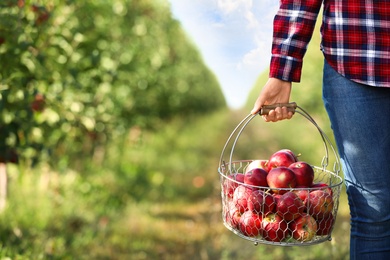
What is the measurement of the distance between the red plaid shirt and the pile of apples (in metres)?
0.27

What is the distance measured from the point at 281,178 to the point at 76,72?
1.51m

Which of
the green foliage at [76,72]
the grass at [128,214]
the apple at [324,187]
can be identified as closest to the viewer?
the apple at [324,187]

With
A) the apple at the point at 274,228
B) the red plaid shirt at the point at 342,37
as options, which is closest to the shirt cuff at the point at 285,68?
the red plaid shirt at the point at 342,37

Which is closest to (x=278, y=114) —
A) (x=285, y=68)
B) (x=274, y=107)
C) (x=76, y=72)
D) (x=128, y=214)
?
(x=274, y=107)

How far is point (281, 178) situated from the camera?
158cm

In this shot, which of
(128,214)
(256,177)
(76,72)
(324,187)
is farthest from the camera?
(128,214)

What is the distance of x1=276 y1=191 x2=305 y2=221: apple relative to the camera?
154 centimetres

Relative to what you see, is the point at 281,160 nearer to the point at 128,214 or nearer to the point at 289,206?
the point at 289,206

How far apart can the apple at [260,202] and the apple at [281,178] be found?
0.11 feet

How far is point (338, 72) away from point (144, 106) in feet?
13.2

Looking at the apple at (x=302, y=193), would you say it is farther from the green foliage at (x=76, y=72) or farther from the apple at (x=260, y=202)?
the green foliage at (x=76, y=72)

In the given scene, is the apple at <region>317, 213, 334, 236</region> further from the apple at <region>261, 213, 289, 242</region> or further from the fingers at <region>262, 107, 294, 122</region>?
the fingers at <region>262, 107, 294, 122</region>

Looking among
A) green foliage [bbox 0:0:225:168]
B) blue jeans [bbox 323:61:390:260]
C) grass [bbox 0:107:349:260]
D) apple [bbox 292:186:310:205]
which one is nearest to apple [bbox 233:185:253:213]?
apple [bbox 292:186:310:205]

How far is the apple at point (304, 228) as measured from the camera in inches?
60.8
